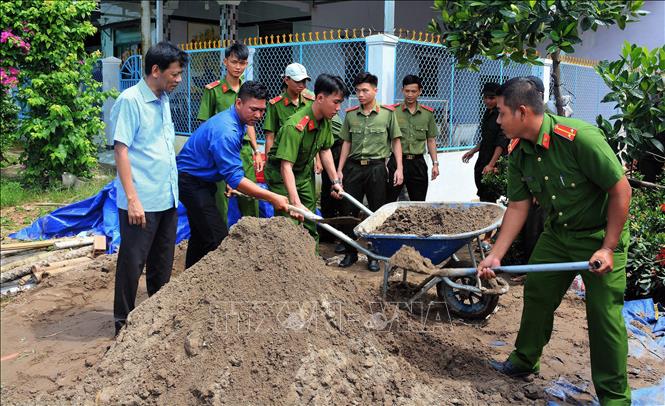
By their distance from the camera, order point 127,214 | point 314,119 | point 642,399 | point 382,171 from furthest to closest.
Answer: point 382,171 → point 314,119 → point 127,214 → point 642,399

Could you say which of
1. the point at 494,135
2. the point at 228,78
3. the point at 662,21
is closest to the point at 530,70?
the point at 662,21

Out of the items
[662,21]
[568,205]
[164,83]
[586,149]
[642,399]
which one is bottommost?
[642,399]

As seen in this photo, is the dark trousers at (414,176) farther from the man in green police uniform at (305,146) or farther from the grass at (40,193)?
the grass at (40,193)

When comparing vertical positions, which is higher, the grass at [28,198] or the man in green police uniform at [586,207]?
the man in green police uniform at [586,207]

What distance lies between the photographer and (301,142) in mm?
4727

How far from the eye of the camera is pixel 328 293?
3393 mm

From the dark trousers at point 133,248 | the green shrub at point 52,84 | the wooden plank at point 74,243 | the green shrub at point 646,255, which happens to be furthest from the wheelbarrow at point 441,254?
the green shrub at point 52,84

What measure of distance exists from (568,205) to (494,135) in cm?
322

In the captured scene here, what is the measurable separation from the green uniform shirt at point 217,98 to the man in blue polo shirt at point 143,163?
5.32 ft

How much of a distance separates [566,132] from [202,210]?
2563 mm

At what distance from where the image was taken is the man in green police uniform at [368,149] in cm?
598

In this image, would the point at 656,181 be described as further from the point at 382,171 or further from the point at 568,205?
the point at 568,205

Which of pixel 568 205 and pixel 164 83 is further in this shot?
pixel 164 83

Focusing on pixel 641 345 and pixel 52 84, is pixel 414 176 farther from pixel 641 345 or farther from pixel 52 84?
pixel 52 84
